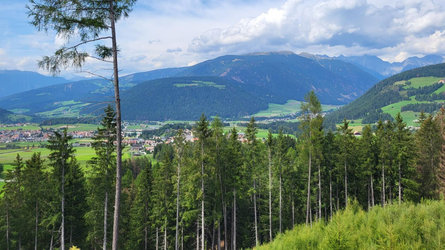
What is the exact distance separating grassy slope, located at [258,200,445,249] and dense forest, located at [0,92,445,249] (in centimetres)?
1612

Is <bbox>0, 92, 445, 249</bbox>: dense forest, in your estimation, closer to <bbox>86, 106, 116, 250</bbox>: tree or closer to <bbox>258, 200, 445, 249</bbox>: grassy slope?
<bbox>86, 106, 116, 250</bbox>: tree

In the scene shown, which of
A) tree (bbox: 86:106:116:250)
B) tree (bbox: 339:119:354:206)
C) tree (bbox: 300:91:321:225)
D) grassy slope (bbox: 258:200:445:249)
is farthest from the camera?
tree (bbox: 339:119:354:206)

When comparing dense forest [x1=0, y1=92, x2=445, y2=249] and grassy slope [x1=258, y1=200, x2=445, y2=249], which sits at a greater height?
grassy slope [x1=258, y1=200, x2=445, y2=249]

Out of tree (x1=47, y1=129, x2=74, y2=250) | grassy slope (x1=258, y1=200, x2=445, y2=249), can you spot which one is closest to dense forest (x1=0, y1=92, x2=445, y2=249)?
tree (x1=47, y1=129, x2=74, y2=250)

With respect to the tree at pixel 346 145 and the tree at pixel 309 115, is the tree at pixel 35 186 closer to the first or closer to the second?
the tree at pixel 309 115

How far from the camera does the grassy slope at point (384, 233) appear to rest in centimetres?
528

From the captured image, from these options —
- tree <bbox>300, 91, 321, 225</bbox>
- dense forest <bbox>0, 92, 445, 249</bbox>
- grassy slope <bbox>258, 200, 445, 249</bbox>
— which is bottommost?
dense forest <bbox>0, 92, 445, 249</bbox>

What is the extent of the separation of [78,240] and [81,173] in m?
6.66

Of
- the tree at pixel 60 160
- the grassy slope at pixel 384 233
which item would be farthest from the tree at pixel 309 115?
the tree at pixel 60 160

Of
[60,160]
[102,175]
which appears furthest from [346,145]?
[60,160]

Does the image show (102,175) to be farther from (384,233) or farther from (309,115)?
(384,233)

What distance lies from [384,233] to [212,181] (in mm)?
22072

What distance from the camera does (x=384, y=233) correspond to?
563 centimetres

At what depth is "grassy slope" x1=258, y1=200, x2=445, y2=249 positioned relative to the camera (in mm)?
5281
